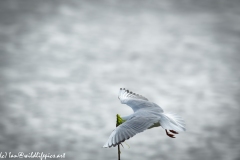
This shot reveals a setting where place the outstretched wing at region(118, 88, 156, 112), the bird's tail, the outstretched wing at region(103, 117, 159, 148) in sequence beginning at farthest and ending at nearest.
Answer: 1. the outstretched wing at region(118, 88, 156, 112)
2. the bird's tail
3. the outstretched wing at region(103, 117, 159, 148)

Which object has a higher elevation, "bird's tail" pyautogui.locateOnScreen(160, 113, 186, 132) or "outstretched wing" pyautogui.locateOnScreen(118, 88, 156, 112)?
"outstretched wing" pyautogui.locateOnScreen(118, 88, 156, 112)

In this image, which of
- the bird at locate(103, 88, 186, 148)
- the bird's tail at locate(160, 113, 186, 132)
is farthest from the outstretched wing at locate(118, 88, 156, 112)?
the bird's tail at locate(160, 113, 186, 132)

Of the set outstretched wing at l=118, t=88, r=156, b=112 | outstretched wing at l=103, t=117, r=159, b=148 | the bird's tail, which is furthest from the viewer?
outstretched wing at l=118, t=88, r=156, b=112

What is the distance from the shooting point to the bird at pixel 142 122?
507 cm

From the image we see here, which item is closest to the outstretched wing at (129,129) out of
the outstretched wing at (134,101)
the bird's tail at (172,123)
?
the bird's tail at (172,123)

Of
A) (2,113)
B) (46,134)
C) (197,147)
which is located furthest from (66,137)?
(197,147)

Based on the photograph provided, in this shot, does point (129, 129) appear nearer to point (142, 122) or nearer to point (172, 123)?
point (142, 122)

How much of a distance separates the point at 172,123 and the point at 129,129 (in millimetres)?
601

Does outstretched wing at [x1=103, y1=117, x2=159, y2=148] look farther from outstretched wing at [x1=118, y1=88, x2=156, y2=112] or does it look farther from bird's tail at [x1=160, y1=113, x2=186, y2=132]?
outstretched wing at [x1=118, y1=88, x2=156, y2=112]

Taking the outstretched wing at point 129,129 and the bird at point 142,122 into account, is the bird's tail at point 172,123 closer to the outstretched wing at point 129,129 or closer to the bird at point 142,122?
the bird at point 142,122

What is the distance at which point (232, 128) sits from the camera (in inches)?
344

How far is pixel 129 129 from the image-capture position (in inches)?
204

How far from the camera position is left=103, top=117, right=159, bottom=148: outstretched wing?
5027 mm

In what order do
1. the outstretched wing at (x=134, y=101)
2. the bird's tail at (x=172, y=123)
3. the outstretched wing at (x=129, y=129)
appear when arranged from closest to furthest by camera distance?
the outstretched wing at (x=129, y=129)
the bird's tail at (x=172, y=123)
the outstretched wing at (x=134, y=101)
